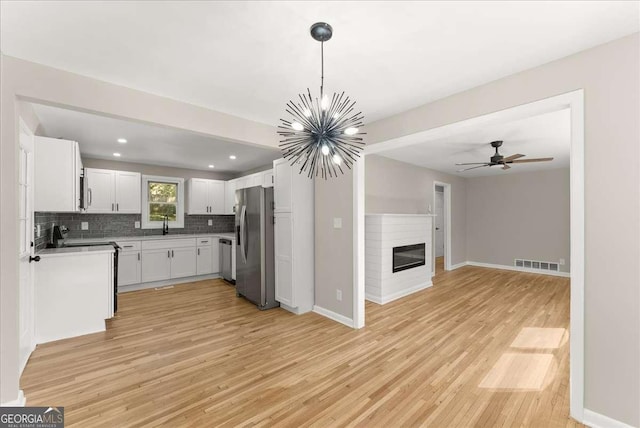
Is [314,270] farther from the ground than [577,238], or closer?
closer

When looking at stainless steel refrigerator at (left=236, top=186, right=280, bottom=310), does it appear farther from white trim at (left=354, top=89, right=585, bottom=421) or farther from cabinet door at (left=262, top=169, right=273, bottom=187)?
white trim at (left=354, top=89, right=585, bottom=421)

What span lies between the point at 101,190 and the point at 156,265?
5.44ft

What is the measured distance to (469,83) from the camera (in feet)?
7.89

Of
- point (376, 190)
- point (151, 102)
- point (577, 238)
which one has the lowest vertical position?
point (577, 238)

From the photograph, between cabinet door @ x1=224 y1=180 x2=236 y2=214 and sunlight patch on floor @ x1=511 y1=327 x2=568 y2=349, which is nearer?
sunlight patch on floor @ x1=511 y1=327 x2=568 y2=349

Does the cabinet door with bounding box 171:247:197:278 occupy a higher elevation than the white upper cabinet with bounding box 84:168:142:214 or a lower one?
lower

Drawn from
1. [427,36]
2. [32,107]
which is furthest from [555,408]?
[32,107]

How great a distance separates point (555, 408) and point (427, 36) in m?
2.77

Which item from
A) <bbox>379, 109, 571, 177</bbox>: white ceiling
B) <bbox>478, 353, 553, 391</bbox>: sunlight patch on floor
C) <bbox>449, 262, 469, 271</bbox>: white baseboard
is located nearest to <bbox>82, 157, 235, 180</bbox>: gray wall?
<bbox>379, 109, 571, 177</bbox>: white ceiling

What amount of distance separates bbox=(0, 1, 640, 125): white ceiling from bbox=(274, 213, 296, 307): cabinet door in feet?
6.30

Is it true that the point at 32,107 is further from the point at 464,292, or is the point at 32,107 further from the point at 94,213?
the point at 464,292

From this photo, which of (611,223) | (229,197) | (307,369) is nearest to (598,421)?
(611,223)

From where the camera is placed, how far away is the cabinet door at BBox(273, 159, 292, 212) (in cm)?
384

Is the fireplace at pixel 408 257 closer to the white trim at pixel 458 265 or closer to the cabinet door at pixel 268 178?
the white trim at pixel 458 265
